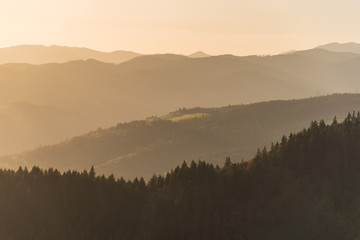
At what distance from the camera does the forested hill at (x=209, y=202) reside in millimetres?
130500

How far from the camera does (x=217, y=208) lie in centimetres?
13462

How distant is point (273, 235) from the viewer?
129 meters

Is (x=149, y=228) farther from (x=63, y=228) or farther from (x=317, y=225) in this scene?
(x=317, y=225)

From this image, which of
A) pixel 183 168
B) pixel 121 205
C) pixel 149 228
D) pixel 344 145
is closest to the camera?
pixel 149 228

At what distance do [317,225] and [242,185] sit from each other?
855 inches

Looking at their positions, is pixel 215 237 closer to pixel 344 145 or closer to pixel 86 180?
pixel 86 180

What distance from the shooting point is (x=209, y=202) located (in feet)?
446

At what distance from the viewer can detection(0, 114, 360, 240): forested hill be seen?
130 m

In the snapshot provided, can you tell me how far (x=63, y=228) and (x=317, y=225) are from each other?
6368 cm

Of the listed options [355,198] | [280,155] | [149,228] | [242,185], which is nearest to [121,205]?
[149,228]

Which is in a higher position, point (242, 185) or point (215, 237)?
point (242, 185)

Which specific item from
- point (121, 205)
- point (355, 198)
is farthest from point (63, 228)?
point (355, 198)

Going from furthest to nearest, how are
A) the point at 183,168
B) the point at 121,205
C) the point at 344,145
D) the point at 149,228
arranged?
the point at 344,145
the point at 183,168
the point at 121,205
the point at 149,228

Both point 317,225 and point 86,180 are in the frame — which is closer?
point 317,225
